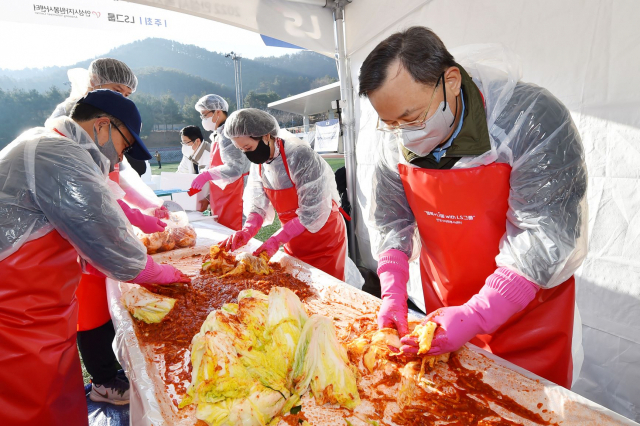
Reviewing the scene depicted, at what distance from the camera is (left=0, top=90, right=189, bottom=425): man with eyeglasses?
5.05 ft

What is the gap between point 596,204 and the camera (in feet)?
7.97

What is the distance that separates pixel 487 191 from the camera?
152cm

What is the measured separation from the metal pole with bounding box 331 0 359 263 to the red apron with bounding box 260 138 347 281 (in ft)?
6.09

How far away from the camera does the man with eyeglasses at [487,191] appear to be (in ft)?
4.48

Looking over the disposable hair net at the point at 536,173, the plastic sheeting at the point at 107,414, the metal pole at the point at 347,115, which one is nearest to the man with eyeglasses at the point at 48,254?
the plastic sheeting at the point at 107,414

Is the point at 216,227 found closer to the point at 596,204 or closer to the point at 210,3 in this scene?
the point at 210,3

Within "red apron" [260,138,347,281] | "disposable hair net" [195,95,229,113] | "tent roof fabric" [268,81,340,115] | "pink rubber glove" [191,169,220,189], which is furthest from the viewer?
"tent roof fabric" [268,81,340,115]

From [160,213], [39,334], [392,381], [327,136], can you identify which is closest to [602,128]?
[392,381]

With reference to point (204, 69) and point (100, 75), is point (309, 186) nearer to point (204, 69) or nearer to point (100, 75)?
point (100, 75)

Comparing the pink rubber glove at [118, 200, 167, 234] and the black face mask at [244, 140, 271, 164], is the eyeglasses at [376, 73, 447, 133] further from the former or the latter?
the pink rubber glove at [118, 200, 167, 234]

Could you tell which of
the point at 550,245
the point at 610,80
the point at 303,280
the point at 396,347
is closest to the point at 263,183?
the point at 303,280

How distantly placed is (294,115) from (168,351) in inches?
396

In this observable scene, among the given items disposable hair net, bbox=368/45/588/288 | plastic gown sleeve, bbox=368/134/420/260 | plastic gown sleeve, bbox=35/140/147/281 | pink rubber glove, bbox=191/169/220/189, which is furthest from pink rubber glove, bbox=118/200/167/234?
disposable hair net, bbox=368/45/588/288

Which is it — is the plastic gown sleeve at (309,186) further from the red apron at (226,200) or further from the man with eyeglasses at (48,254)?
the red apron at (226,200)
